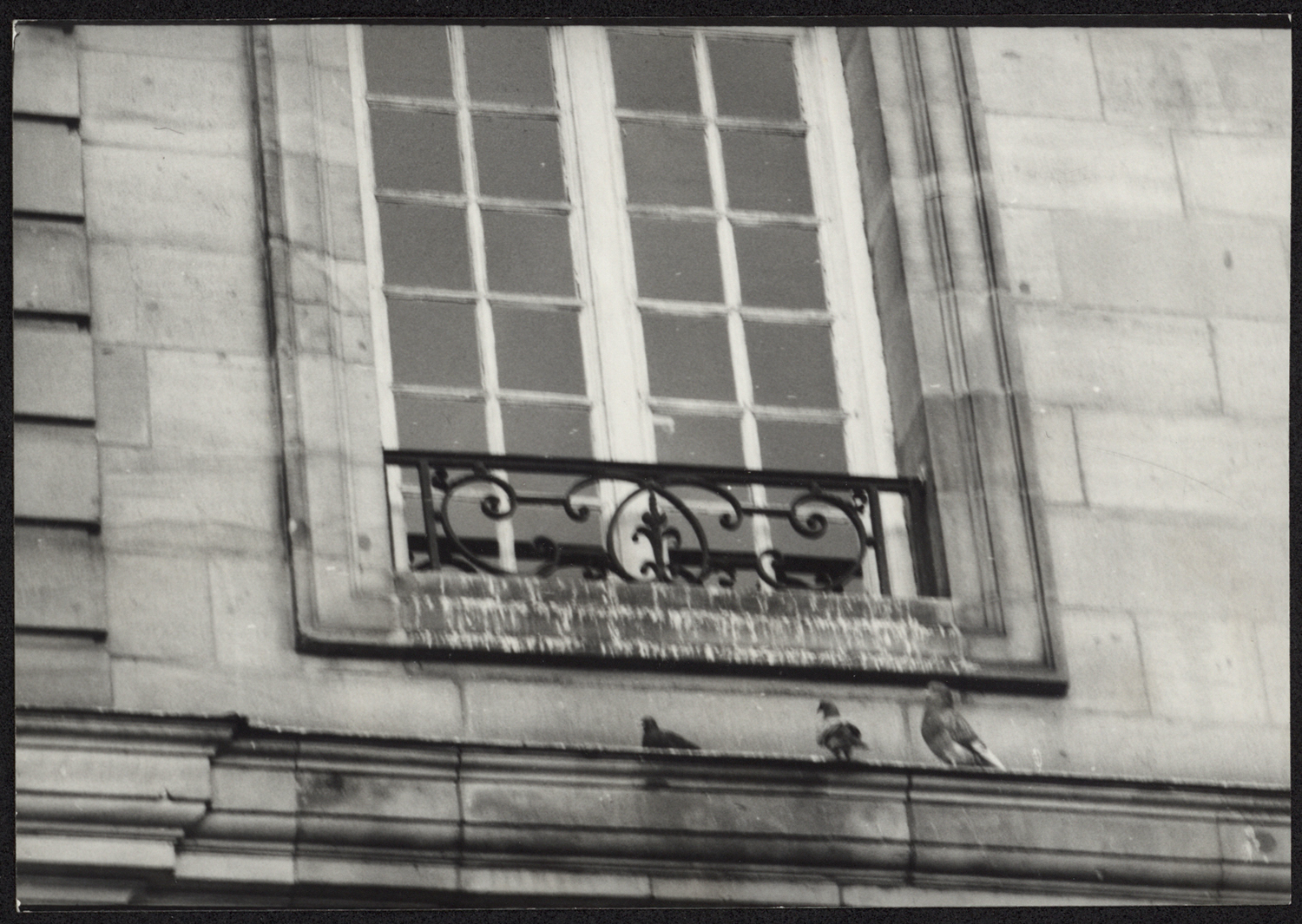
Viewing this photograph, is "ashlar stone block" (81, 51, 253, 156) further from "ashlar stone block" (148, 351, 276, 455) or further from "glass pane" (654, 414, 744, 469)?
"glass pane" (654, 414, 744, 469)

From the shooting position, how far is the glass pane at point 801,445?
10.7 meters

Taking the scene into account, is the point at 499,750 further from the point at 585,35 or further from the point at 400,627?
the point at 585,35

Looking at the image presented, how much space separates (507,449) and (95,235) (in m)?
1.15

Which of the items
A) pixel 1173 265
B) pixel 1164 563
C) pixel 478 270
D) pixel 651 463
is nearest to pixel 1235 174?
pixel 1173 265

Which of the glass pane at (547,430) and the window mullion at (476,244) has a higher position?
the window mullion at (476,244)

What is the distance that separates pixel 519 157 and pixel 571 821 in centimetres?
204

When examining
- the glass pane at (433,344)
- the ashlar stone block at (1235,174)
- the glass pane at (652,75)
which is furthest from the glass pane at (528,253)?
the ashlar stone block at (1235,174)

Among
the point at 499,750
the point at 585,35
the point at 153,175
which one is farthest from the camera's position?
the point at 585,35

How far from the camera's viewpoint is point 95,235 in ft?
34.0

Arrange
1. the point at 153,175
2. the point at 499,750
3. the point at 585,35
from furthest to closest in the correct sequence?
the point at 585,35 → the point at 153,175 → the point at 499,750

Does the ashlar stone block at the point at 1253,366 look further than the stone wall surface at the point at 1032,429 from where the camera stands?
Yes

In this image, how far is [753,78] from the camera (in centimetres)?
1135

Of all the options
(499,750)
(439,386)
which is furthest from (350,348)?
(499,750)

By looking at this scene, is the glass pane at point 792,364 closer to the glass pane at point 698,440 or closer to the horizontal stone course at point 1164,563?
the glass pane at point 698,440
